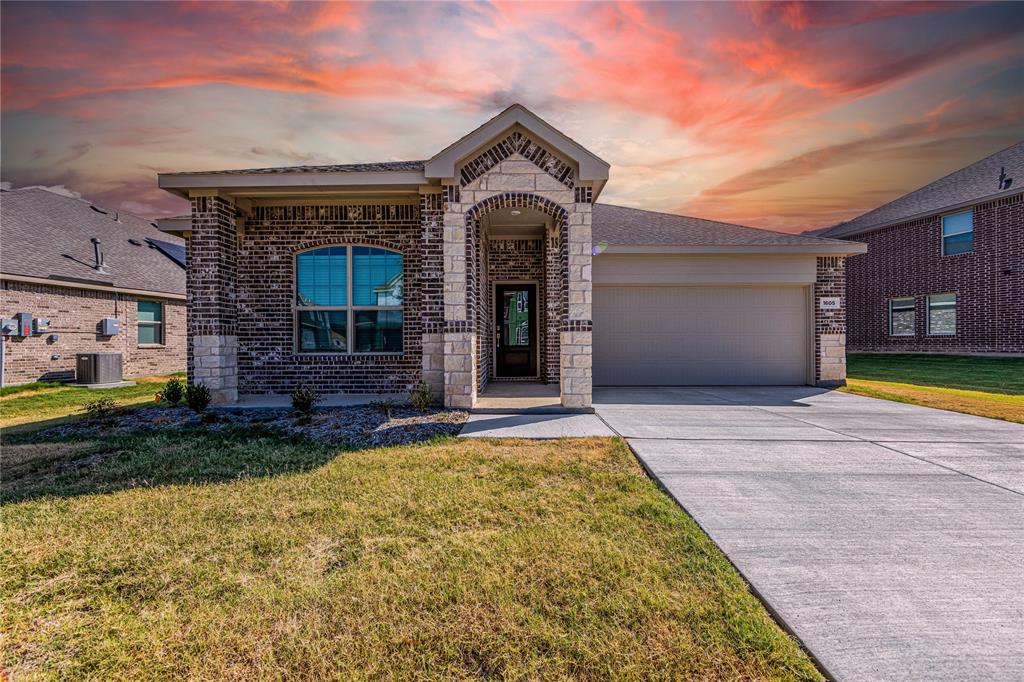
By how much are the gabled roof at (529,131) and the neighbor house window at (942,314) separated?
1863 centimetres

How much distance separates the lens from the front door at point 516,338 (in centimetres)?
1238

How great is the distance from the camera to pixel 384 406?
23.9 ft

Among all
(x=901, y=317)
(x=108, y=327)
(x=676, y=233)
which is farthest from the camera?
(x=901, y=317)

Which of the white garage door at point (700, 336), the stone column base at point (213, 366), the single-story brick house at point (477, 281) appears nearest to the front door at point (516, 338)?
the single-story brick house at point (477, 281)

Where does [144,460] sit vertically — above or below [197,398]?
below

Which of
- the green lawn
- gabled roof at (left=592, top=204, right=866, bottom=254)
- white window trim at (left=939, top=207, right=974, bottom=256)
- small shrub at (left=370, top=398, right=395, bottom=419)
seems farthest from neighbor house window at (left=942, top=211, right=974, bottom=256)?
small shrub at (left=370, top=398, right=395, bottom=419)

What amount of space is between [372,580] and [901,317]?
2409cm

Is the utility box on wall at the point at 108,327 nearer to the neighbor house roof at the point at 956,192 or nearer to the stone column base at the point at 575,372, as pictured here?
the stone column base at the point at 575,372

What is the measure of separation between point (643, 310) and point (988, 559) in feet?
28.0

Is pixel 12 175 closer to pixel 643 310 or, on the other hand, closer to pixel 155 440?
pixel 155 440

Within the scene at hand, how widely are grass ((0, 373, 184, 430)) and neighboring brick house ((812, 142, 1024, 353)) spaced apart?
84.2 ft

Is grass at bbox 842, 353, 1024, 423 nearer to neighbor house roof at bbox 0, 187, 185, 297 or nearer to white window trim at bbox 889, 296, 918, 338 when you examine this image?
white window trim at bbox 889, 296, 918, 338

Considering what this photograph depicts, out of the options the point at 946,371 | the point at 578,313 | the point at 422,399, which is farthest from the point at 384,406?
the point at 946,371

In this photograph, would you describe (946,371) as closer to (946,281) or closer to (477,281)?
(946,281)
